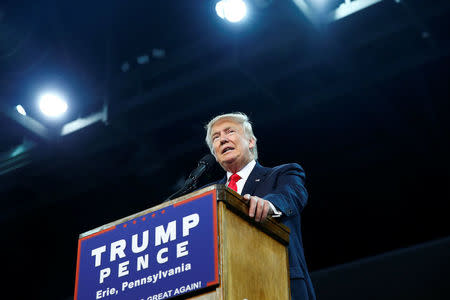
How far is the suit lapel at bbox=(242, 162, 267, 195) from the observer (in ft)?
6.79

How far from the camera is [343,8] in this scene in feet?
11.9

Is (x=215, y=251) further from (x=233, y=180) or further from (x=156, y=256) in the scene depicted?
(x=233, y=180)

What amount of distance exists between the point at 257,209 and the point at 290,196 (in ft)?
0.86

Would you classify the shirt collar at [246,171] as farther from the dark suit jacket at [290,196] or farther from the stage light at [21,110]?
the stage light at [21,110]

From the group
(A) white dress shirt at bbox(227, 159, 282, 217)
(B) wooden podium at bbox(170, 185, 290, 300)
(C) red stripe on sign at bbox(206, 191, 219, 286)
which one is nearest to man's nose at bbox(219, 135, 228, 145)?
(A) white dress shirt at bbox(227, 159, 282, 217)

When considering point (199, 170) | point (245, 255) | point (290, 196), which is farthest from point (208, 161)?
point (245, 255)

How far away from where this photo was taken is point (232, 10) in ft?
12.2

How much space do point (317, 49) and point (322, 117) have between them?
0.74 metres

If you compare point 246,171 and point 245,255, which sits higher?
point 246,171

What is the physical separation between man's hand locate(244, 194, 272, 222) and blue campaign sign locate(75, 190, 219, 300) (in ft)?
0.42

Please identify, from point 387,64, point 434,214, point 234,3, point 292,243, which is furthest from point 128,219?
point 434,214

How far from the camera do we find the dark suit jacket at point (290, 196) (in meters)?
1.79

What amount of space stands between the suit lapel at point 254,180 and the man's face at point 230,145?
0.37 ft

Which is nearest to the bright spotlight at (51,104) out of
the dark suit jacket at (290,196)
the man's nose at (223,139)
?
the man's nose at (223,139)
